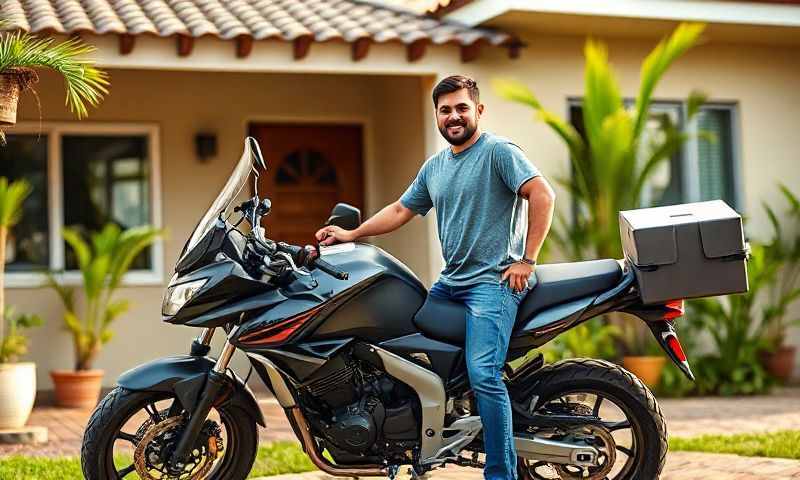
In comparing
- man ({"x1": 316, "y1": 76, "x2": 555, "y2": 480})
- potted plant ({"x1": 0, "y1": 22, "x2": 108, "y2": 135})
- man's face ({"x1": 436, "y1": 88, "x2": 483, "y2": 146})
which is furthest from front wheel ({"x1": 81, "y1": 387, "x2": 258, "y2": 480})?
potted plant ({"x1": 0, "y1": 22, "x2": 108, "y2": 135})

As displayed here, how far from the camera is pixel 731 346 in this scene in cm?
1033

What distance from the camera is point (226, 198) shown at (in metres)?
4.73

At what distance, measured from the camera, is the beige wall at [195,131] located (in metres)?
10.8

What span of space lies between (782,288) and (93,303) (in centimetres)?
650

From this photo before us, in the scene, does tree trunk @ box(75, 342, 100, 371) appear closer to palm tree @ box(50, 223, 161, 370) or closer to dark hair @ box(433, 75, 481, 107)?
palm tree @ box(50, 223, 161, 370)

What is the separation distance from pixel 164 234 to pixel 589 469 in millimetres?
6392

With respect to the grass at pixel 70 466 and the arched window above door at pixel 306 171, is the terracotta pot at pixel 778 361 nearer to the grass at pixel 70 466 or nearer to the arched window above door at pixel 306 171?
the arched window above door at pixel 306 171

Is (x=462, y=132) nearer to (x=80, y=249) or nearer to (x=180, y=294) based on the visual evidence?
(x=180, y=294)

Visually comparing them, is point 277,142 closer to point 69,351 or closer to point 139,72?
point 139,72

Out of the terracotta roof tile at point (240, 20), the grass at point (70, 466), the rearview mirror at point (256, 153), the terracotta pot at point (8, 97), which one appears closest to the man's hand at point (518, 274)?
the rearview mirror at point (256, 153)

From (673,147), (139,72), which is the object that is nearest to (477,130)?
(673,147)

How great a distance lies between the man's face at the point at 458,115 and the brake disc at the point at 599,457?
1.34 metres

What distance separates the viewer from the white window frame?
10711mm

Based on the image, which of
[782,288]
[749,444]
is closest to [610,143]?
[782,288]
